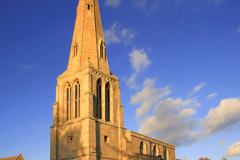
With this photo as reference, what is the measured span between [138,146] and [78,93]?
12.6 m

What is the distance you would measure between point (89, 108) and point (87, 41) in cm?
1146

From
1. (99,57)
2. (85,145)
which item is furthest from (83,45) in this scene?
(85,145)

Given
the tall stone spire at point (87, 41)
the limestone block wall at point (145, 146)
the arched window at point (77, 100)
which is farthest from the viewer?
the tall stone spire at point (87, 41)

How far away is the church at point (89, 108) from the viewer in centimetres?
3878

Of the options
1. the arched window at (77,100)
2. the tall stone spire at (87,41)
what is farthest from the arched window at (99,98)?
the arched window at (77,100)

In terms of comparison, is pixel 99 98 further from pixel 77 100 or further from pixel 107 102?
pixel 77 100

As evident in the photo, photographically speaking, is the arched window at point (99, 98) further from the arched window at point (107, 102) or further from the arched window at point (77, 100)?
the arched window at point (77, 100)

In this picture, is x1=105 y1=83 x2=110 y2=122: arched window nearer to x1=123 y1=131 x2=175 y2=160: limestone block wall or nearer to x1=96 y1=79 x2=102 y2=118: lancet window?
x1=96 y1=79 x2=102 y2=118: lancet window

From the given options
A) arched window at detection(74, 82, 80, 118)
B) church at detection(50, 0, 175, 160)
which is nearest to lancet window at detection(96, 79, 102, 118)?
church at detection(50, 0, 175, 160)

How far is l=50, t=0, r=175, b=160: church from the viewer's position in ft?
127

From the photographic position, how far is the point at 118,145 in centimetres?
4234

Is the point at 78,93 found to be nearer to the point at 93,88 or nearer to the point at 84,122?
the point at 93,88

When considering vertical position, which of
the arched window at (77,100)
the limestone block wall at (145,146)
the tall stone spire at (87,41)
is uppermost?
the tall stone spire at (87,41)

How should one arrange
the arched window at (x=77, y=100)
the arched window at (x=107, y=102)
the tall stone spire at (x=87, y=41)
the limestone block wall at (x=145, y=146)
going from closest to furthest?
the arched window at (x=77, y=100) → the limestone block wall at (x=145, y=146) → the arched window at (x=107, y=102) → the tall stone spire at (x=87, y=41)
